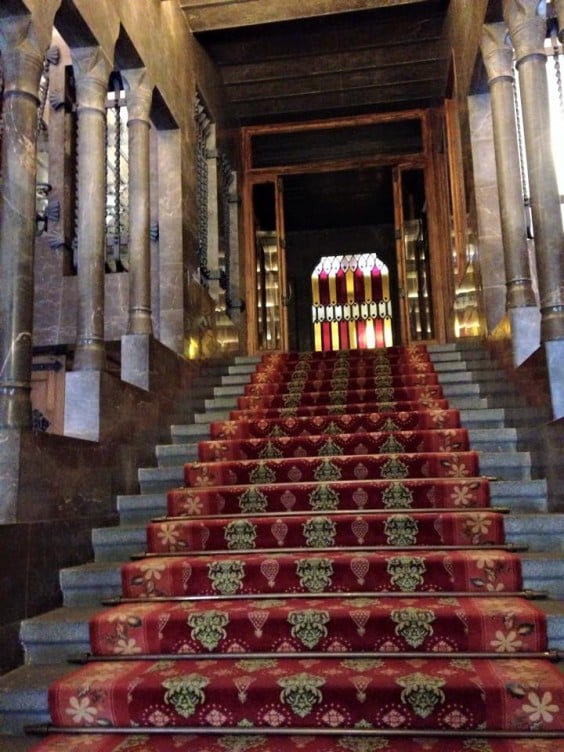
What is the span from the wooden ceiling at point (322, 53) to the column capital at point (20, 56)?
12.2 feet

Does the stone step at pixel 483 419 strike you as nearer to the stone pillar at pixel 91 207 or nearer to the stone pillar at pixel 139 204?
the stone pillar at pixel 139 204

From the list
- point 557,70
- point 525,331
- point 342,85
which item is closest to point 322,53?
point 342,85

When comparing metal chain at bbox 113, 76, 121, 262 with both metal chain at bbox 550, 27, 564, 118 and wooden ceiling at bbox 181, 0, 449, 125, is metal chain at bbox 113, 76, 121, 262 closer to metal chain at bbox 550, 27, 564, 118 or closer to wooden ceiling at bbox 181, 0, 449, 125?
wooden ceiling at bbox 181, 0, 449, 125

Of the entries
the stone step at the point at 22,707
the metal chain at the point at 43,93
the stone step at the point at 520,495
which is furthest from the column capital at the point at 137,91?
the stone step at the point at 22,707

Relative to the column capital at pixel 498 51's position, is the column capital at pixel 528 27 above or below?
below

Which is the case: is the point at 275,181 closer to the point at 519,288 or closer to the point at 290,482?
the point at 519,288

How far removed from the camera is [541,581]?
2.75m

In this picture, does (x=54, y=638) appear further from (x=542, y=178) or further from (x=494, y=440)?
(x=542, y=178)

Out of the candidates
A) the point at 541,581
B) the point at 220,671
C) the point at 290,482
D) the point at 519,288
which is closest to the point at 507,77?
the point at 519,288

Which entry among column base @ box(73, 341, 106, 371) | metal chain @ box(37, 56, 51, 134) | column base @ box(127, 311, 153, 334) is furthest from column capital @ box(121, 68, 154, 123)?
column base @ box(73, 341, 106, 371)

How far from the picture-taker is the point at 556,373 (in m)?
3.36

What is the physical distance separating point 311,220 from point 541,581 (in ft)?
34.8

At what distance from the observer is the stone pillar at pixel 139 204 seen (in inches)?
185

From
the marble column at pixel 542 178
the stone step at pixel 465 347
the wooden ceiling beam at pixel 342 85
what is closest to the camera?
the marble column at pixel 542 178
